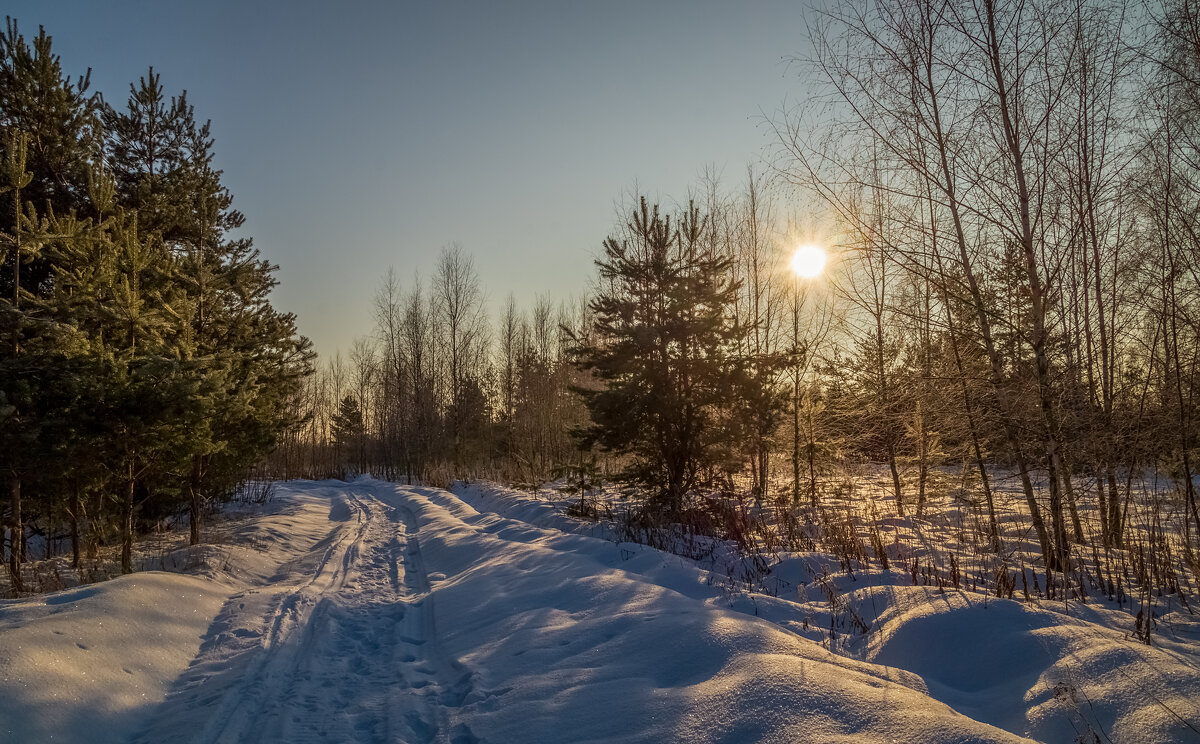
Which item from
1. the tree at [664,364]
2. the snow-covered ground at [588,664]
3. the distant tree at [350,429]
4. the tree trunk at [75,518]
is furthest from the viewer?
the distant tree at [350,429]

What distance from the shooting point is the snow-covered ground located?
113 inches

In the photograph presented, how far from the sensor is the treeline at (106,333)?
6352 mm

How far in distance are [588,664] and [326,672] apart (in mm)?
2142

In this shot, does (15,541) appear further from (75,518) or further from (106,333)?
(106,333)

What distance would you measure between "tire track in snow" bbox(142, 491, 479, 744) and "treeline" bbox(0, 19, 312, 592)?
2694 mm

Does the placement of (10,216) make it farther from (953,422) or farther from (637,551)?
(953,422)

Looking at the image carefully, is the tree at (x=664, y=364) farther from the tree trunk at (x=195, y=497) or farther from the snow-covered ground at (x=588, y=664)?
→ the tree trunk at (x=195, y=497)

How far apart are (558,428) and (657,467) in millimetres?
15864

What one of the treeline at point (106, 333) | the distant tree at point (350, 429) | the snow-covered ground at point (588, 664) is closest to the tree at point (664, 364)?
the snow-covered ground at point (588, 664)

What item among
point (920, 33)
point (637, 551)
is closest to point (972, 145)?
point (920, 33)

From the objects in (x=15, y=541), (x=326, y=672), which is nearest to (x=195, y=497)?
(x=15, y=541)

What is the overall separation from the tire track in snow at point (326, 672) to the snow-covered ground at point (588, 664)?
0.9 inches

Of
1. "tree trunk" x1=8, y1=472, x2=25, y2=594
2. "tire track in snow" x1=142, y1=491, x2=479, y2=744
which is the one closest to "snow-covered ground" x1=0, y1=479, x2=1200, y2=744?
"tire track in snow" x1=142, y1=491, x2=479, y2=744

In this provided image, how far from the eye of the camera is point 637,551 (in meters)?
7.04
